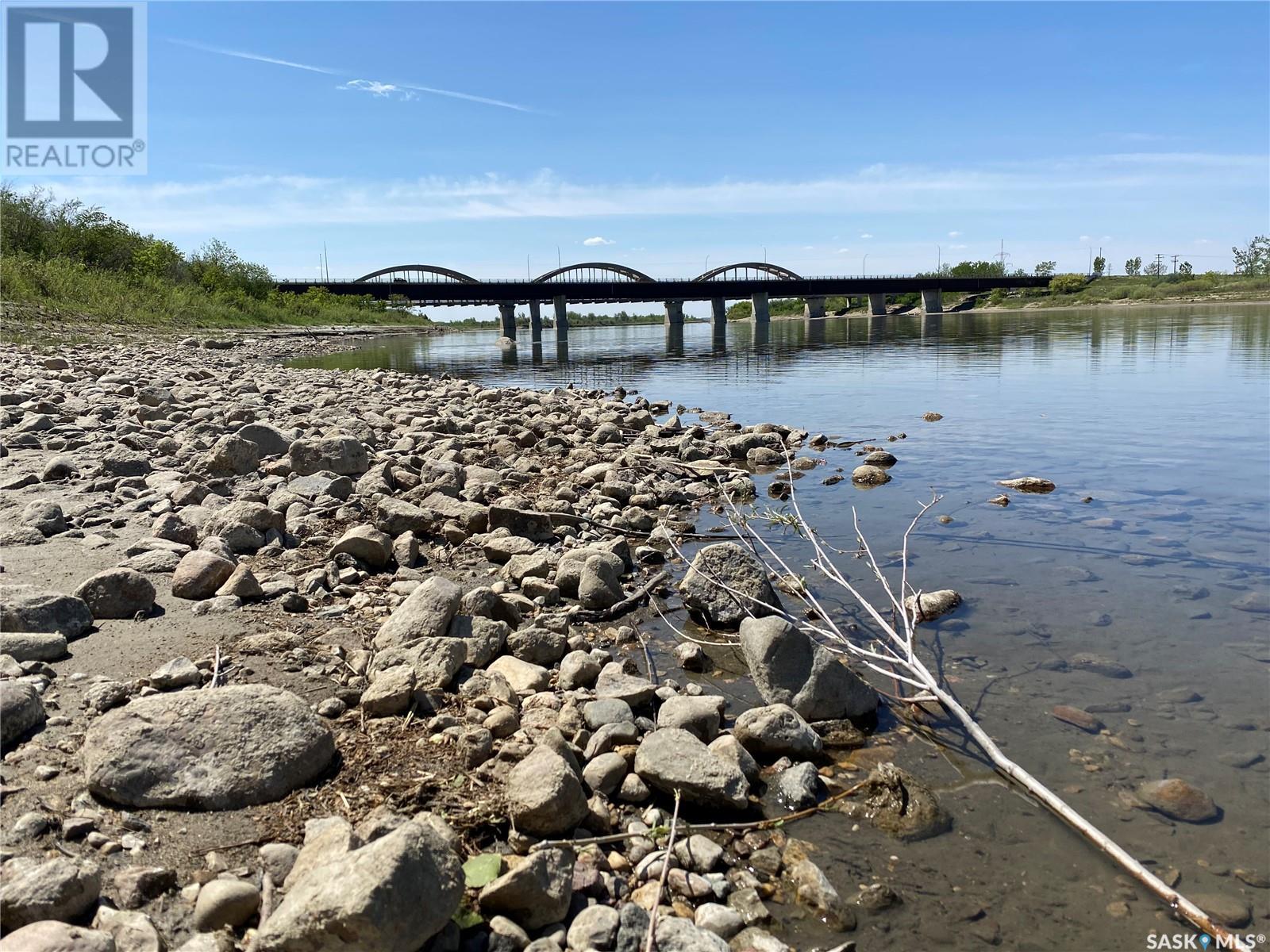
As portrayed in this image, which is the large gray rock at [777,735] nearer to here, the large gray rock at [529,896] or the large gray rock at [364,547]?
the large gray rock at [529,896]

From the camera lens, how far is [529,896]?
113 inches

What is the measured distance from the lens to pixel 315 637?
16.5 ft

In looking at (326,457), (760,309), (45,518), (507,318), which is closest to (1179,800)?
(45,518)

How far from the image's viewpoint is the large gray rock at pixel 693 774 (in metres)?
3.72

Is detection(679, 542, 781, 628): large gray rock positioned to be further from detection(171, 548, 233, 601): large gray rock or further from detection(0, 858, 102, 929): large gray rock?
detection(0, 858, 102, 929): large gray rock

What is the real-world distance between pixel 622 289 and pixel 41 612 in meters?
93.1

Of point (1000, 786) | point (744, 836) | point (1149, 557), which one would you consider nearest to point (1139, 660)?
point (1000, 786)

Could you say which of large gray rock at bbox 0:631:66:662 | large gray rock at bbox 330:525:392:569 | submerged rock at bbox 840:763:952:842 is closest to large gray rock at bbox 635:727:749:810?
submerged rock at bbox 840:763:952:842

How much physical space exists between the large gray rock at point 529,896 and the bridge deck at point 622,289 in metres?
87.5

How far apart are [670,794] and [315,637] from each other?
2.56m

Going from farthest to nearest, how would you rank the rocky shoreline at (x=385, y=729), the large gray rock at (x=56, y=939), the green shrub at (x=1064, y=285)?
the green shrub at (x=1064, y=285) < the rocky shoreline at (x=385, y=729) < the large gray rock at (x=56, y=939)

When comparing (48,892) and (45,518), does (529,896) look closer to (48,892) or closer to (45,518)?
(48,892)

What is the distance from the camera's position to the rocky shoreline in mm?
2725

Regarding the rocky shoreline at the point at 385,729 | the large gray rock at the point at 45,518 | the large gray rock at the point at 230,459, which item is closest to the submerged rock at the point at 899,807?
the rocky shoreline at the point at 385,729
